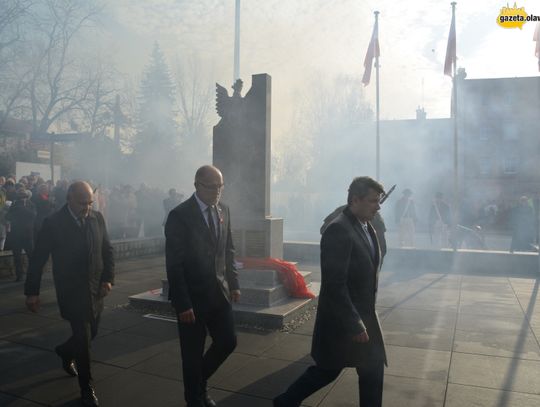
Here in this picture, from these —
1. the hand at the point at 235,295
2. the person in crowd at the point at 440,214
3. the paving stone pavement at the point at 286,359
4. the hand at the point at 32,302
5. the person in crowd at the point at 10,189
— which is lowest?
the paving stone pavement at the point at 286,359

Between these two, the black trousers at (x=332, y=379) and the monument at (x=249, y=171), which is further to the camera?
the monument at (x=249, y=171)

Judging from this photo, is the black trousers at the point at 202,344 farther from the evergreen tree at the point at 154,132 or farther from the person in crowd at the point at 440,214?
the evergreen tree at the point at 154,132

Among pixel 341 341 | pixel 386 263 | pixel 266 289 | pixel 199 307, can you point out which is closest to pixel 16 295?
pixel 266 289

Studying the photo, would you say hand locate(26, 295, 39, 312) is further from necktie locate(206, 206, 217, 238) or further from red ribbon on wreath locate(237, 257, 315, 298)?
red ribbon on wreath locate(237, 257, 315, 298)

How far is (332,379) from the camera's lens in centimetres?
267

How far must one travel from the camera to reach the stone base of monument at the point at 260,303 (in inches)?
218

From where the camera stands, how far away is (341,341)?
101 inches

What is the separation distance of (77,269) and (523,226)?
11906 mm

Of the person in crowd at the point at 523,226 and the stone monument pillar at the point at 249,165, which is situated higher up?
the stone monument pillar at the point at 249,165

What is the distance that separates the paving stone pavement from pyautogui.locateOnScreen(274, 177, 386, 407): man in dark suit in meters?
0.93

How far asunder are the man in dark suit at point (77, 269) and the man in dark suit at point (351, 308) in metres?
1.62

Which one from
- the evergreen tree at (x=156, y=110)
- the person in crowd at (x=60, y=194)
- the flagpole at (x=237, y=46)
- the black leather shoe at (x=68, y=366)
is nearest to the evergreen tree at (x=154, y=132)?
the evergreen tree at (x=156, y=110)

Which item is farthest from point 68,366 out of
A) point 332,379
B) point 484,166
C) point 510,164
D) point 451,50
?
point 510,164

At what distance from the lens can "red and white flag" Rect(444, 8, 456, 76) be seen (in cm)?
1394
